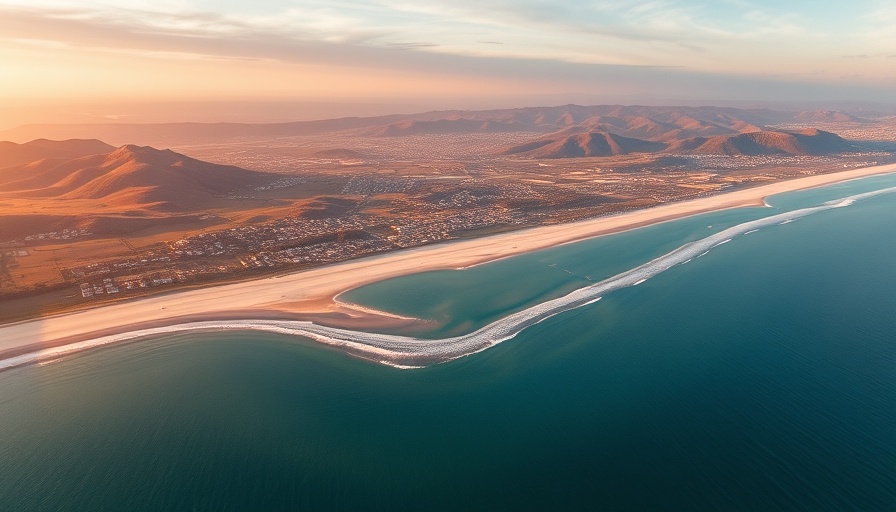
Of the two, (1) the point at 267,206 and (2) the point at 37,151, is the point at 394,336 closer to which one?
(1) the point at 267,206

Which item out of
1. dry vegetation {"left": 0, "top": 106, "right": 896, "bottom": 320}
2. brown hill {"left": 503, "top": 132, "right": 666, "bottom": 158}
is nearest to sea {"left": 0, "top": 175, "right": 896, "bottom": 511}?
dry vegetation {"left": 0, "top": 106, "right": 896, "bottom": 320}

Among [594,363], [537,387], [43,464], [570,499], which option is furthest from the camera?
[594,363]

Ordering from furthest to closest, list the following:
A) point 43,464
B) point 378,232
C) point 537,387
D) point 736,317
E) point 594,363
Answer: point 378,232 < point 736,317 < point 594,363 < point 537,387 < point 43,464

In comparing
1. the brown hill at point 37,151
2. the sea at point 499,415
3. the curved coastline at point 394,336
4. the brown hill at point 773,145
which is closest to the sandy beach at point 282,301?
the curved coastline at point 394,336

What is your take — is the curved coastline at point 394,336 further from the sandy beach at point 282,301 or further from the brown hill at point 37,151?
the brown hill at point 37,151

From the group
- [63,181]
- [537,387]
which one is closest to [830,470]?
[537,387]

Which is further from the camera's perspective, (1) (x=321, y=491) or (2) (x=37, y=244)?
(2) (x=37, y=244)

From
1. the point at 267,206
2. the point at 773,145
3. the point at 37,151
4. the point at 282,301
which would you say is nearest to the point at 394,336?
the point at 282,301

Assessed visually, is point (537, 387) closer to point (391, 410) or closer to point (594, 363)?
point (594, 363)
